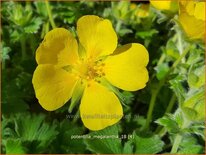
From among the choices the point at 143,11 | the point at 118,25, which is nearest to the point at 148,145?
the point at 118,25

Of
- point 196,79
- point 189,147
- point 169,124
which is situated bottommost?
point 189,147

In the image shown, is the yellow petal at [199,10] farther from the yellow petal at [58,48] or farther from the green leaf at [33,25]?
the green leaf at [33,25]

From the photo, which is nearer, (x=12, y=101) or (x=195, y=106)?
(x=195, y=106)

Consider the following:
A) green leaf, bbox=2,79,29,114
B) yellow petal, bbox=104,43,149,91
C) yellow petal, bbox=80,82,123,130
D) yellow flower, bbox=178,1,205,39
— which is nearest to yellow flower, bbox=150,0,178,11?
yellow flower, bbox=178,1,205,39

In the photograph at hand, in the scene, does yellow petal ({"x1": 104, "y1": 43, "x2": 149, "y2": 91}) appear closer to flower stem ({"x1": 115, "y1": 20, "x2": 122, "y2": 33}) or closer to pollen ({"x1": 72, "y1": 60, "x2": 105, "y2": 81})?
pollen ({"x1": 72, "y1": 60, "x2": 105, "y2": 81})

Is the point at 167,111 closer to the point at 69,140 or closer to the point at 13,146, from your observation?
the point at 69,140

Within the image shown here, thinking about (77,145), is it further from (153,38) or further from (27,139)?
(153,38)

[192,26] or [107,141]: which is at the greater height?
[192,26]
